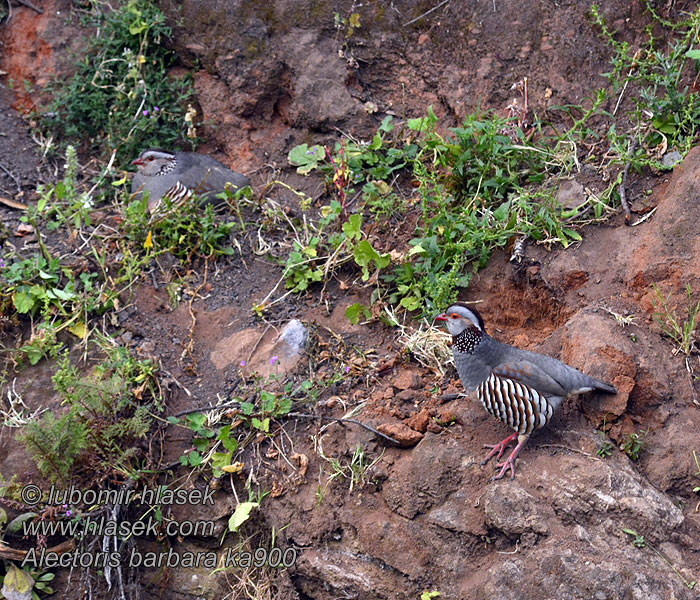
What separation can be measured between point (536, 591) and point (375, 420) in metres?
1.32

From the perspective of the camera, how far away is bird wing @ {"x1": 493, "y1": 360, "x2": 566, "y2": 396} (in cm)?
400

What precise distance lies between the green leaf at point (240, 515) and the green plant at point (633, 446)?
2.09m

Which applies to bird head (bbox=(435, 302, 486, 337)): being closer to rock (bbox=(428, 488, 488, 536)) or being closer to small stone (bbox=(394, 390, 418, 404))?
small stone (bbox=(394, 390, 418, 404))

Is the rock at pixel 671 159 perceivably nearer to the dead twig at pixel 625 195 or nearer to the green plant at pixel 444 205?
the dead twig at pixel 625 195

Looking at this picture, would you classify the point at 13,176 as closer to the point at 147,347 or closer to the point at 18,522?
the point at 147,347

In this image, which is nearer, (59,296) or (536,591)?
(536,591)

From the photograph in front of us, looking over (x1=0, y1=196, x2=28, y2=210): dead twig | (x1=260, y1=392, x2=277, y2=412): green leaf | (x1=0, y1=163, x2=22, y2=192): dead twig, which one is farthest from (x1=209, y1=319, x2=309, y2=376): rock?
(x1=0, y1=163, x2=22, y2=192): dead twig

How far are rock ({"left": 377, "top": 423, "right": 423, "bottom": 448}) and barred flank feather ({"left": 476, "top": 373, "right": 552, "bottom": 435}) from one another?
0.46 metres

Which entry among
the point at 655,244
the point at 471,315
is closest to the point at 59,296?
the point at 471,315

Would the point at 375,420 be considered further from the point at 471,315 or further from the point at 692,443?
the point at 692,443

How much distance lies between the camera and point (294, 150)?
6191 mm

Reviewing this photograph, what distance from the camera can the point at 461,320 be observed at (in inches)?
169

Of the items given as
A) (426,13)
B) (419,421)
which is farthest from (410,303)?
(426,13)

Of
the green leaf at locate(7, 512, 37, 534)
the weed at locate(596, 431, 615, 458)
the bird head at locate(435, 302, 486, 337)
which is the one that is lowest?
the green leaf at locate(7, 512, 37, 534)
